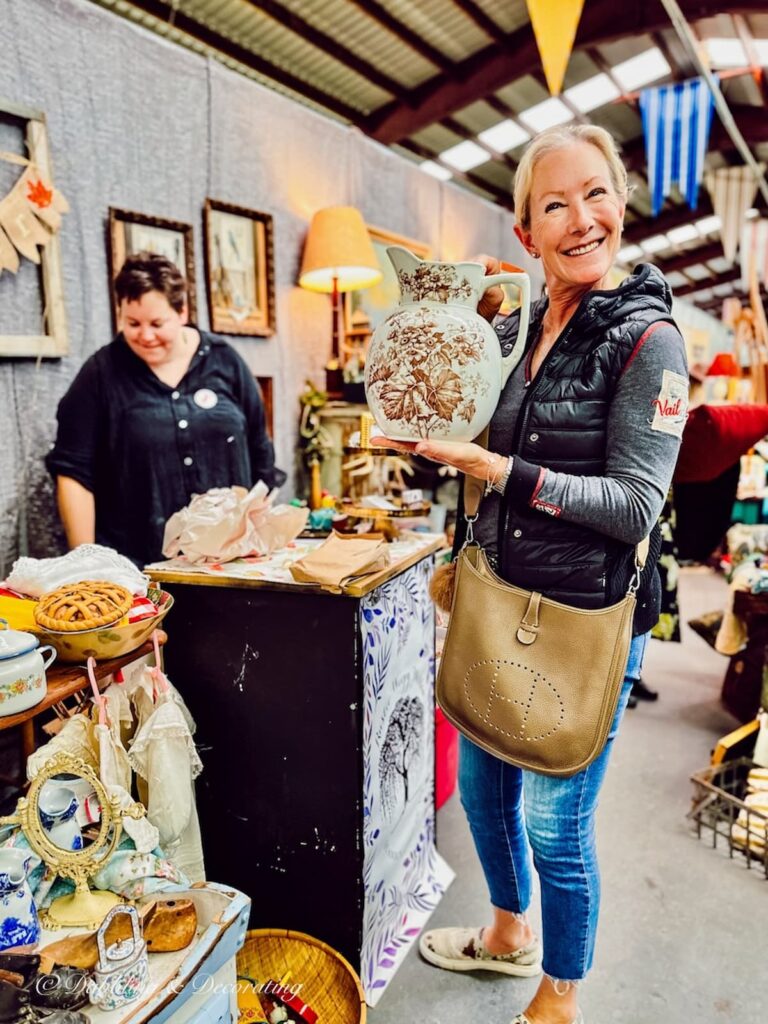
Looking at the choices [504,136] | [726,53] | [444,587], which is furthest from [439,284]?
[504,136]

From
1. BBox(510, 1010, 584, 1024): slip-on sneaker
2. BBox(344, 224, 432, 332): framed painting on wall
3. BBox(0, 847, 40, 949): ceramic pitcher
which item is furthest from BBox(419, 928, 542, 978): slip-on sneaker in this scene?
BBox(344, 224, 432, 332): framed painting on wall

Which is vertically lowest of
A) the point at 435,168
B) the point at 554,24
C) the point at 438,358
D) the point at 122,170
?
the point at 438,358

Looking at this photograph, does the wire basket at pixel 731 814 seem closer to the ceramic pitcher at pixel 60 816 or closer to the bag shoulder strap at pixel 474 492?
the bag shoulder strap at pixel 474 492

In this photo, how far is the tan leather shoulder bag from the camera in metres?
1.08

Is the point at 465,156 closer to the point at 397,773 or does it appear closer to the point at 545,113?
the point at 545,113

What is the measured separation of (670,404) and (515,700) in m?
0.51

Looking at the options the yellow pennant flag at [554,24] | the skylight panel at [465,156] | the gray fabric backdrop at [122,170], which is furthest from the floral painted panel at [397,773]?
the skylight panel at [465,156]

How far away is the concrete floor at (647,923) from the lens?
4.89 feet

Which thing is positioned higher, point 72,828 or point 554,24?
point 554,24

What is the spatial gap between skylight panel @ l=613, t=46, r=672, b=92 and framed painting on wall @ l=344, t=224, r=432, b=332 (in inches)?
151

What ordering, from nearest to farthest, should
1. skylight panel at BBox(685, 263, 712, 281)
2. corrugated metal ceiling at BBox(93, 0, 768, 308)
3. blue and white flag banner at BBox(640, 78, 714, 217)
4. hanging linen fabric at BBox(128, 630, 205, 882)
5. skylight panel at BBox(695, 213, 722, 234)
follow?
hanging linen fabric at BBox(128, 630, 205, 882) → corrugated metal ceiling at BBox(93, 0, 768, 308) → blue and white flag banner at BBox(640, 78, 714, 217) → skylight panel at BBox(695, 213, 722, 234) → skylight panel at BBox(685, 263, 712, 281)

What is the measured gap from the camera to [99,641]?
1.04 meters

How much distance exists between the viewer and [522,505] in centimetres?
107

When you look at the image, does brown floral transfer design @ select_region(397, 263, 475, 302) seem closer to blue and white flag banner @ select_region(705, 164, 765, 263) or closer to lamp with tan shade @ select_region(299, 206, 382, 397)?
lamp with tan shade @ select_region(299, 206, 382, 397)
